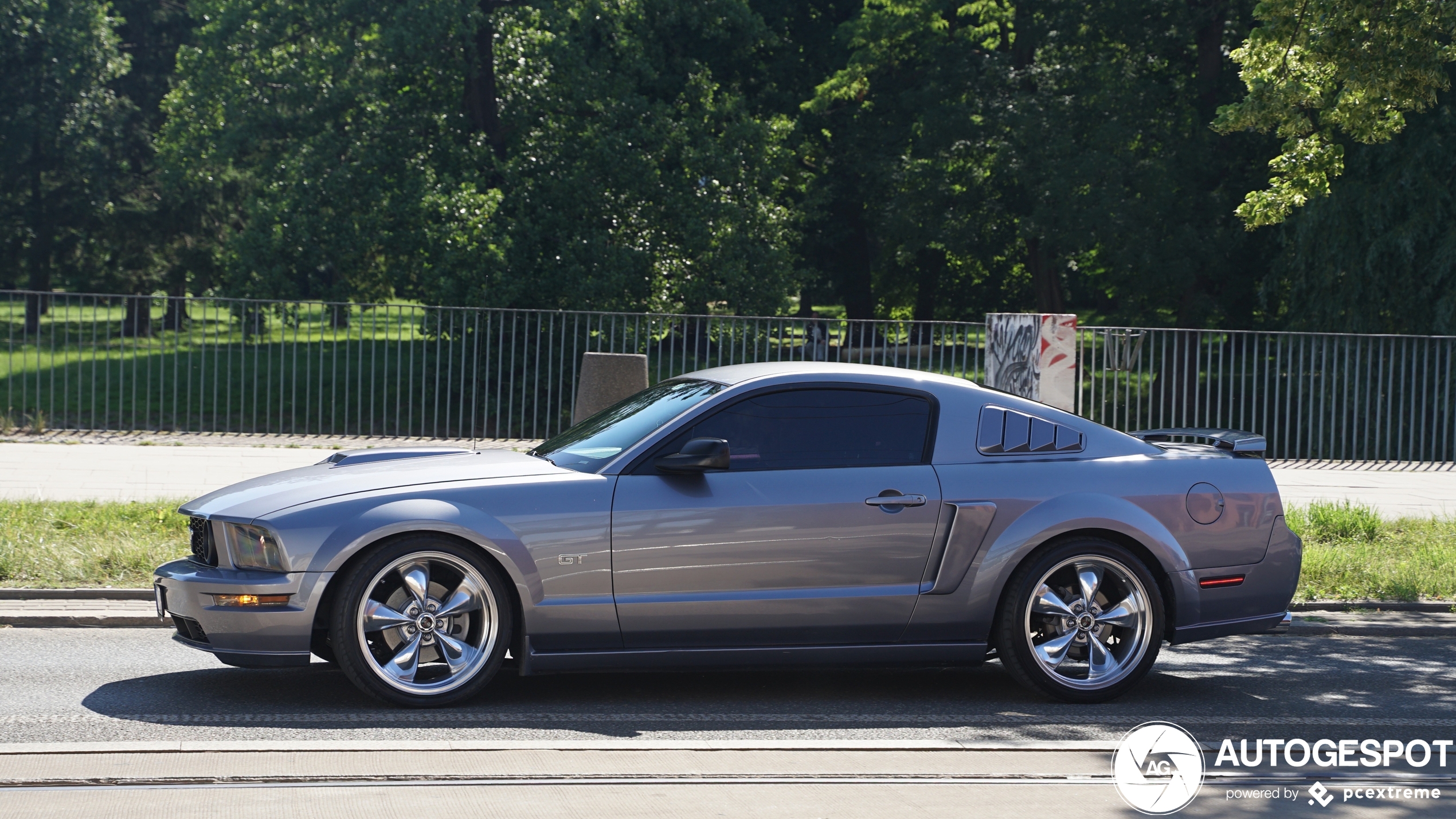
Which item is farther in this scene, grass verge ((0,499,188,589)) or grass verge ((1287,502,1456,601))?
grass verge ((1287,502,1456,601))

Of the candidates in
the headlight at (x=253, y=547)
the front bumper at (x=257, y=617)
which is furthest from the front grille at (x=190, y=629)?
the headlight at (x=253, y=547)

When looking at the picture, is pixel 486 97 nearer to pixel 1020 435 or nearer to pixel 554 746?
pixel 1020 435

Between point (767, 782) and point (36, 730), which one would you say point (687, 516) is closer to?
point (767, 782)

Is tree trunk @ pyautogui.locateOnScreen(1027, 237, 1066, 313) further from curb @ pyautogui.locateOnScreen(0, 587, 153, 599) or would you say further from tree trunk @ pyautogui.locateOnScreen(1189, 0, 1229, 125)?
curb @ pyautogui.locateOnScreen(0, 587, 153, 599)

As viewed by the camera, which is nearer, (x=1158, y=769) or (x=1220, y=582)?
(x=1158, y=769)

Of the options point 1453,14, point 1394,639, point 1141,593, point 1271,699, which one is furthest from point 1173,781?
point 1453,14

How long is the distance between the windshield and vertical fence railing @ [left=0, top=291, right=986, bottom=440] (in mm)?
9994

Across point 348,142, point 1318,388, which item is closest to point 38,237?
point 348,142

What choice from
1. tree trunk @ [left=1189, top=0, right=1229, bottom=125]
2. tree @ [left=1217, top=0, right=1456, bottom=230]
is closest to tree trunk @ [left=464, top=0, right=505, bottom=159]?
tree trunk @ [left=1189, top=0, right=1229, bottom=125]

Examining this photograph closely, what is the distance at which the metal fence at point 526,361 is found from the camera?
57.8ft

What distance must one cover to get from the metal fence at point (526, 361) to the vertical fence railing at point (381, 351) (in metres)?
0.04

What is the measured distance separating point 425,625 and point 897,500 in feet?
6.98

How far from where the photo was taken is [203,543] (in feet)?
20.0

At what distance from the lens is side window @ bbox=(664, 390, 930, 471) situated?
6.24m
